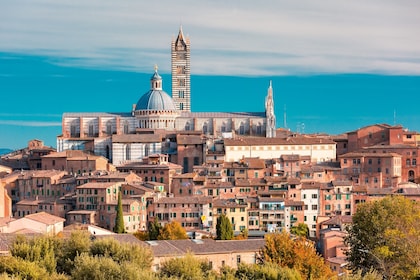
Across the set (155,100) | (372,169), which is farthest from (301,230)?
(155,100)

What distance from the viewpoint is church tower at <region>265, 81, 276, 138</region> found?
83.4 metres

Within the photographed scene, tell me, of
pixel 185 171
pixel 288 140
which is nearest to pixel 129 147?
pixel 185 171

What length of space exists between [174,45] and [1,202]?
138 feet

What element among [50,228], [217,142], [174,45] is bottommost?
[50,228]

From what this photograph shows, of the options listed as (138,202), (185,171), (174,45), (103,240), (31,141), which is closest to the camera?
(103,240)

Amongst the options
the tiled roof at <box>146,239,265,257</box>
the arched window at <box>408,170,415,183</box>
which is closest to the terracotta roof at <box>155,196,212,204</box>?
the tiled roof at <box>146,239,265,257</box>

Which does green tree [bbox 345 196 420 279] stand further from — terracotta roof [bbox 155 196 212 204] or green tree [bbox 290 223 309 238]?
terracotta roof [bbox 155 196 212 204]

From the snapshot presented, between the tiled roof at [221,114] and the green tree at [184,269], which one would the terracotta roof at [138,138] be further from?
the green tree at [184,269]

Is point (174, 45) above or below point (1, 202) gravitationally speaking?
above

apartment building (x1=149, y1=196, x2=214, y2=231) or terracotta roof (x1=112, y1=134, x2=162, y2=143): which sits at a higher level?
terracotta roof (x1=112, y1=134, x2=162, y2=143)

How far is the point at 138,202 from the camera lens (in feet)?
190

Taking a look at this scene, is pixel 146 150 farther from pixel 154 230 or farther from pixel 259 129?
pixel 154 230

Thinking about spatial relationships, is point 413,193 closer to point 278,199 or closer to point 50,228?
point 278,199

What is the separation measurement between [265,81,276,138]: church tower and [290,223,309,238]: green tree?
25.2 m
